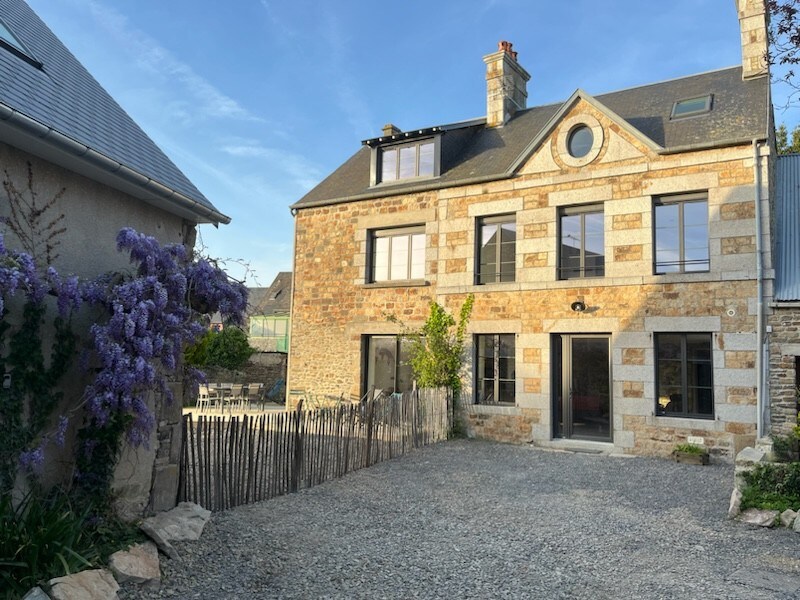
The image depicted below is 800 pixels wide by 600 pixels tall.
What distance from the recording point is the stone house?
15.1 ft

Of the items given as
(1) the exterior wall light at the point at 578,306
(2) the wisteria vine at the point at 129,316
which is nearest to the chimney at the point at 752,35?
(1) the exterior wall light at the point at 578,306

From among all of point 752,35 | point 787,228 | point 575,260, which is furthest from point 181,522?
point 752,35

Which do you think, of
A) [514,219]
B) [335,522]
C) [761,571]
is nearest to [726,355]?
[514,219]

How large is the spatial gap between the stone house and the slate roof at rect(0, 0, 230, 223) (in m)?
0.01

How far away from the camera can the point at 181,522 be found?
5.24 m

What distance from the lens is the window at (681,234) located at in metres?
11.0

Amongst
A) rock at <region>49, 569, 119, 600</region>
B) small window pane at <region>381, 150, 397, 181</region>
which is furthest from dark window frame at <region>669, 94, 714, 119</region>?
rock at <region>49, 569, 119, 600</region>

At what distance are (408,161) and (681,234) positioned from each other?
21.4 feet

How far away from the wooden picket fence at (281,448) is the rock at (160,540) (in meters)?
0.99

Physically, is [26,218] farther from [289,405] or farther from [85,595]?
[289,405]

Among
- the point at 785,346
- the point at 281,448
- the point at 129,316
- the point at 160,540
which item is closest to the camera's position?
the point at 129,316

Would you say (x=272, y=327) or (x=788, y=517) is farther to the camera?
(x=272, y=327)

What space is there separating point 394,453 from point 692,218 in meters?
7.02

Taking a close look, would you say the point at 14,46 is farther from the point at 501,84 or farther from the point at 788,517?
the point at 501,84
